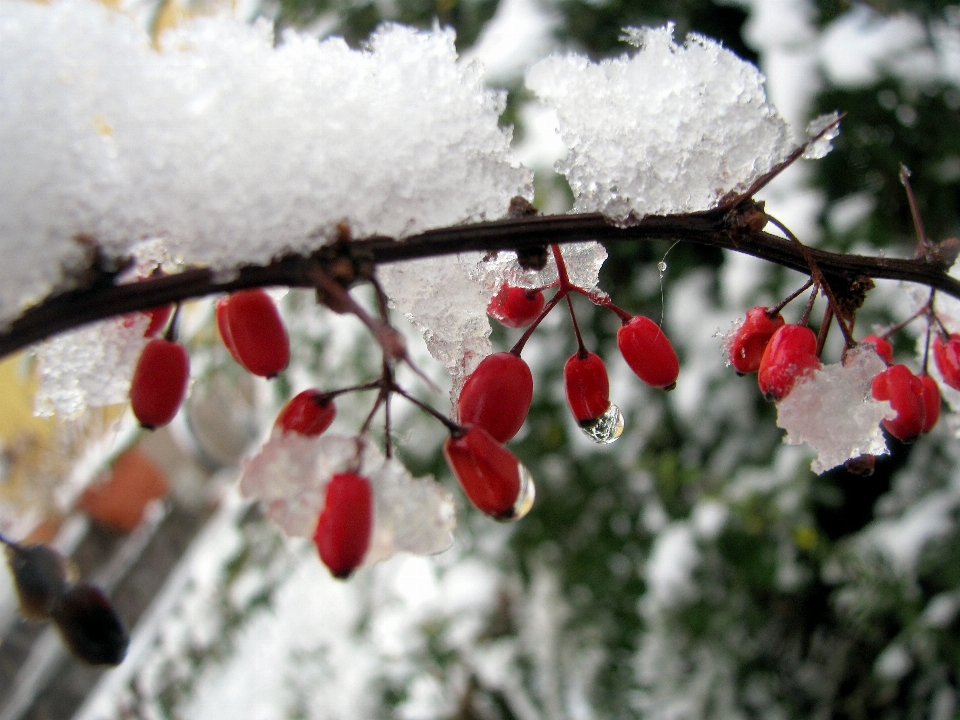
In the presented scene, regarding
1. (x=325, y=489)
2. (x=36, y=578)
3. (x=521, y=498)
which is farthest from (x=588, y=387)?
(x=36, y=578)

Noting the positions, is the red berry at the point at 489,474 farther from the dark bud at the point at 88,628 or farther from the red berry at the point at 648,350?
the dark bud at the point at 88,628

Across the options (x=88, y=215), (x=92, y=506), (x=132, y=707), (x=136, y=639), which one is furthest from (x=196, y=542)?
(x=88, y=215)

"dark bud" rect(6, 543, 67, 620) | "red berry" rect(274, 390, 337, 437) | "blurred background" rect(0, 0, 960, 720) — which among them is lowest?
"blurred background" rect(0, 0, 960, 720)

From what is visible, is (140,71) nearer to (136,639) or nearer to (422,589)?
(422,589)

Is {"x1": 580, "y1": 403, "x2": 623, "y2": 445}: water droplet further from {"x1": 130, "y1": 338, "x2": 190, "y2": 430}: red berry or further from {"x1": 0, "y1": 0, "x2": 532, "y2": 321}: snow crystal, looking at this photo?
{"x1": 130, "y1": 338, "x2": 190, "y2": 430}: red berry

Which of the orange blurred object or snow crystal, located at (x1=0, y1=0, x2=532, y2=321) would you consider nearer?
snow crystal, located at (x1=0, y1=0, x2=532, y2=321)

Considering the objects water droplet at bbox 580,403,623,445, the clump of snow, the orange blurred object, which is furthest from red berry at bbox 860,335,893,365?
the orange blurred object
